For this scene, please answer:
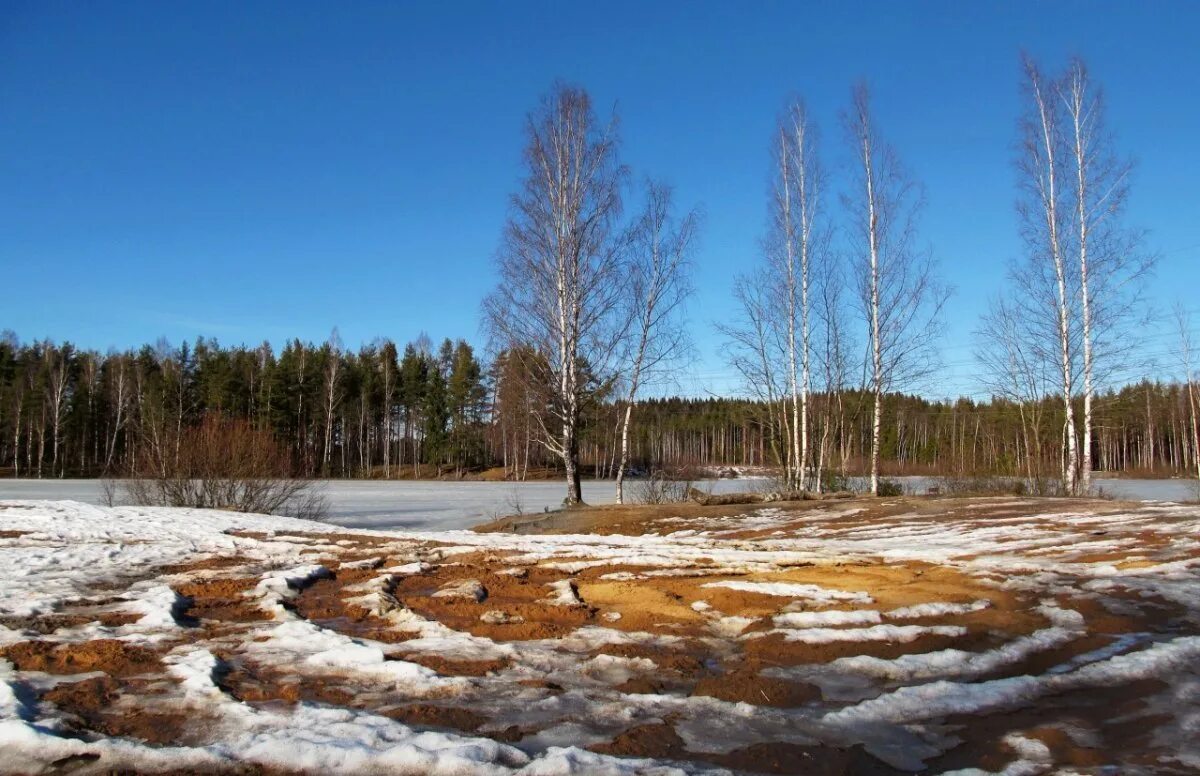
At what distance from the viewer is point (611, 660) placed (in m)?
4.14

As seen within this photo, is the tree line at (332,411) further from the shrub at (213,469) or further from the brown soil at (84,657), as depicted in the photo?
the brown soil at (84,657)

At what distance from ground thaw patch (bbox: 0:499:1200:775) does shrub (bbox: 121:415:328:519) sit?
368 inches

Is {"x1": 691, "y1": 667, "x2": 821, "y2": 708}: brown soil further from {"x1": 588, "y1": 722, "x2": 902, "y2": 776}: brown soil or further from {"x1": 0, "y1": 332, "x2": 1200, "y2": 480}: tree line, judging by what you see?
{"x1": 0, "y1": 332, "x2": 1200, "y2": 480}: tree line

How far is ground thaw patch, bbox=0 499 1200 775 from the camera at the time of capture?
284cm

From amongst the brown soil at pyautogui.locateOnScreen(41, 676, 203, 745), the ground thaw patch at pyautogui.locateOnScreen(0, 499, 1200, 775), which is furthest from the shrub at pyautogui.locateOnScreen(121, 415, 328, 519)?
the brown soil at pyautogui.locateOnScreen(41, 676, 203, 745)

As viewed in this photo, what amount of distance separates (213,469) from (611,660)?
619 inches

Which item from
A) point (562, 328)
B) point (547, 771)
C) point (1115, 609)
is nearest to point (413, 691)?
point (547, 771)

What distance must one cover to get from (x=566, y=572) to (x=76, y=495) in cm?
2692

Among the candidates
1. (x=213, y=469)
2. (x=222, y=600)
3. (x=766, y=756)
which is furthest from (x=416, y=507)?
(x=766, y=756)

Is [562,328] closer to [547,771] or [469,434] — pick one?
[547,771]

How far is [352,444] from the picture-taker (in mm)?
68188

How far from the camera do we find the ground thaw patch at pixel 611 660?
2844 millimetres

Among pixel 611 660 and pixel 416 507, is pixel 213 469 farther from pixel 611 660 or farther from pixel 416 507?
pixel 611 660

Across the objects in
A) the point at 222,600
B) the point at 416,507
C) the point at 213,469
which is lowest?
the point at 416,507
